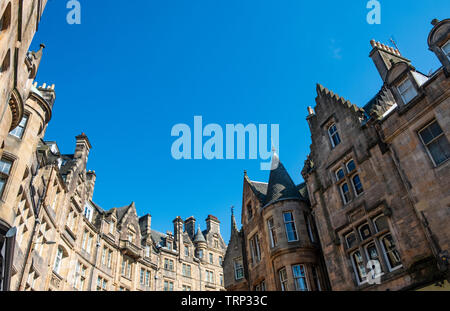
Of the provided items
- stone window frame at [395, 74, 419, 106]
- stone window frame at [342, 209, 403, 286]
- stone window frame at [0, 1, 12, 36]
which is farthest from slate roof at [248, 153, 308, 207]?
stone window frame at [0, 1, 12, 36]

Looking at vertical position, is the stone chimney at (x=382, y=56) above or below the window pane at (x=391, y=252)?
above

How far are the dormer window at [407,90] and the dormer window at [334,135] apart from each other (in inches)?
175

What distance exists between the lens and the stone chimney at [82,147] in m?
35.1

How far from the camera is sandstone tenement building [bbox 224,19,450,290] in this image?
45.8 ft

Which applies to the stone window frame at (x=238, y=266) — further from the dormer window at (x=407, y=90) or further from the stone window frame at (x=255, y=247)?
the dormer window at (x=407, y=90)

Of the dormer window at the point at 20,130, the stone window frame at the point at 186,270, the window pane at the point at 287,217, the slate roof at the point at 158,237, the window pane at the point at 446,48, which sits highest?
the slate roof at the point at 158,237

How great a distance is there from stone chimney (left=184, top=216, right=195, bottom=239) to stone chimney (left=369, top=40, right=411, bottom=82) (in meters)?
42.0

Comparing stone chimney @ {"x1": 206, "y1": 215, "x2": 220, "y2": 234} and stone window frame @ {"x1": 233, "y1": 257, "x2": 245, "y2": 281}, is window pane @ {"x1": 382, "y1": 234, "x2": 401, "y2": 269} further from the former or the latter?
stone chimney @ {"x1": 206, "y1": 215, "x2": 220, "y2": 234}

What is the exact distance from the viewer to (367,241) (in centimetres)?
1639

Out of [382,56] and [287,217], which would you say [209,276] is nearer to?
[287,217]

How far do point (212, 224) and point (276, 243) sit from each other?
3860 cm

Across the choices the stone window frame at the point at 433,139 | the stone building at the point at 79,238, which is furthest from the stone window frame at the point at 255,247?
the stone building at the point at 79,238

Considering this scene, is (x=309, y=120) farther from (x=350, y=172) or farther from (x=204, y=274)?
(x=204, y=274)
